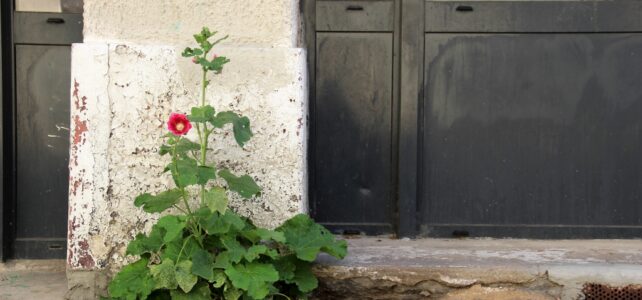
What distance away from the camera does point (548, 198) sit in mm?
3520

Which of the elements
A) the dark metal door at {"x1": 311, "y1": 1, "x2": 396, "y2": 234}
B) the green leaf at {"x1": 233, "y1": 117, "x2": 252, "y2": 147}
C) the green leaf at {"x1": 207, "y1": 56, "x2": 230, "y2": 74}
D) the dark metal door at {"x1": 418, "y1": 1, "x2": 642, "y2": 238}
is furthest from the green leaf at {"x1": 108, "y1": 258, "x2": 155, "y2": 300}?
the dark metal door at {"x1": 418, "y1": 1, "x2": 642, "y2": 238}

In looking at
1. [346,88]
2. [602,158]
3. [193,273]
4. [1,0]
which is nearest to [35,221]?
[1,0]

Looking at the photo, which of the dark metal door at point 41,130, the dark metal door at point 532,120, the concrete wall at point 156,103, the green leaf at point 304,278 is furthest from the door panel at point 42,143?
the dark metal door at point 532,120

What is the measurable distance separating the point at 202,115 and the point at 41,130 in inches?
51.4

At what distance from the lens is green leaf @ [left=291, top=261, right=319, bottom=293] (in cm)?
281

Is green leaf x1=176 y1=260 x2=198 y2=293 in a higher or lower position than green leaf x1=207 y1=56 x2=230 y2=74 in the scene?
lower

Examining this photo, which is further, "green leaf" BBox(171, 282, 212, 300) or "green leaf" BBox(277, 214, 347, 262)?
"green leaf" BBox(277, 214, 347, 262)

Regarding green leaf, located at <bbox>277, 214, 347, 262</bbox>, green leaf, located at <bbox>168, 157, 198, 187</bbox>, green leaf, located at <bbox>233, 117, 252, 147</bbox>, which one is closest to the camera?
green leaf, located at <bbox>168, 157, 198, 187</bbox>

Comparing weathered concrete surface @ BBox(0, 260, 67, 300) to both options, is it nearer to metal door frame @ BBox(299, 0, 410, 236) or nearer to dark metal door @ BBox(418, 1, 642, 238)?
metal door frame @ BBox(299, 0, 410, 236)

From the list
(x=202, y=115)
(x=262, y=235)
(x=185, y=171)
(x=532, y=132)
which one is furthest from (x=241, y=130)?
(x=532, y=132)

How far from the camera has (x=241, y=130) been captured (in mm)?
2689

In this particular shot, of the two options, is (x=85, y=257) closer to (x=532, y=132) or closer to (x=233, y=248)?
(x=233, y=248)

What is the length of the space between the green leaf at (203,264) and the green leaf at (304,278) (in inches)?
13.5

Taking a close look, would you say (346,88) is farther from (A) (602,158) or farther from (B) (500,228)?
(A) (602,158)
